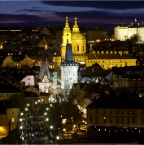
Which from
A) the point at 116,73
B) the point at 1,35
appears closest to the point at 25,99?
the point at 116,73

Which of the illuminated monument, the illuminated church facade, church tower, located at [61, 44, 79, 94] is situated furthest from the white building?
church tower, located at [61, 44, 79, 94]

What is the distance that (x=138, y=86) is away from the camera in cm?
3381

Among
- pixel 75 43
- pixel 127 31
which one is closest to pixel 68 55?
pixel 75 43

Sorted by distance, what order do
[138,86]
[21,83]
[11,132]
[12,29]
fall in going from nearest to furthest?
[11,132] → [138,86] → [21,83] → [12,29]

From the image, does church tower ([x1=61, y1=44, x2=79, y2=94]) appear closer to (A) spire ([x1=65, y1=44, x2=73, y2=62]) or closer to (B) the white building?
(A) spire ([x1=65, y1=44, x2=73, y2=62])

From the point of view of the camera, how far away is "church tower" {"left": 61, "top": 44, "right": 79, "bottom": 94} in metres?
37.2

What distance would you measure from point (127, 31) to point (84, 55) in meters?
30.4

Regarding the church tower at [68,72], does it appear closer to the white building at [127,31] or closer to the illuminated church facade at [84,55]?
the illuminated church facade at [84,55]

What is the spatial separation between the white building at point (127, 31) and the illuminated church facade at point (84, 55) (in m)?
21.5

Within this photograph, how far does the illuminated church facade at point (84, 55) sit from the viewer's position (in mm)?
45312

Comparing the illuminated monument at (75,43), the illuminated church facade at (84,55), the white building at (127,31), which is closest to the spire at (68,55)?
the illuminated church facade at (84,55)

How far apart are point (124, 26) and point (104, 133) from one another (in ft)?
189

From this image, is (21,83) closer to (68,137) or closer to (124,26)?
(68,137)

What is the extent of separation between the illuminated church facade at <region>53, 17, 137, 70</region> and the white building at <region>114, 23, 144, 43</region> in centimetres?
2150
